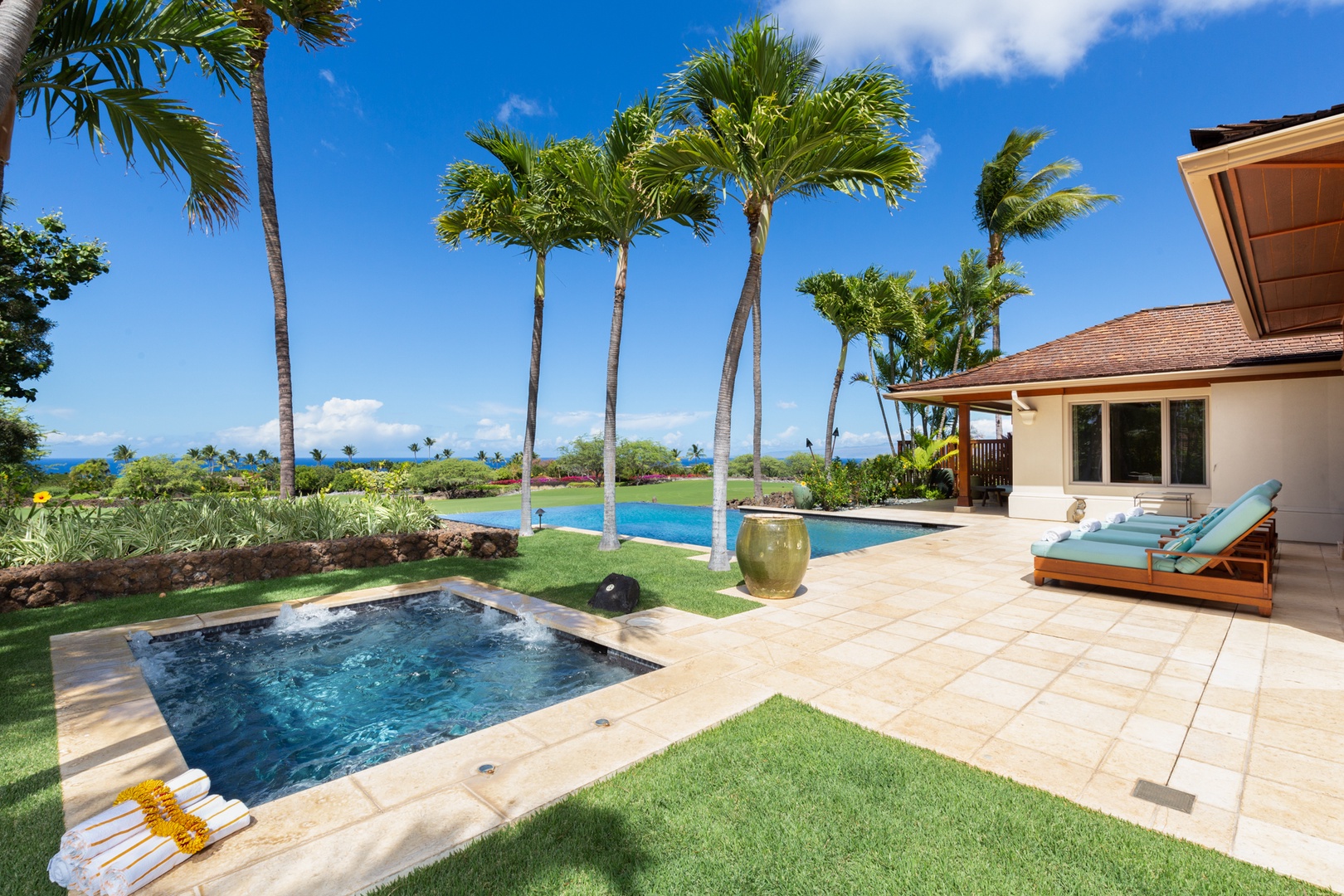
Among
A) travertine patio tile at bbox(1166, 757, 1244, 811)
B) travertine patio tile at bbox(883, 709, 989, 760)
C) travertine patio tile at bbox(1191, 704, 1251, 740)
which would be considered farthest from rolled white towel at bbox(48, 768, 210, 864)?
travertine patio tile at bbox(1191, 704, 1251, 740)

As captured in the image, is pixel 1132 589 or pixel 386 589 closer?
pixel 1132 589

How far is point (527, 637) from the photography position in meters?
5.69

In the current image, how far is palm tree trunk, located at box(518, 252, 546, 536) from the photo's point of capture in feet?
38.4

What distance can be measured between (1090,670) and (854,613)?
2058mm

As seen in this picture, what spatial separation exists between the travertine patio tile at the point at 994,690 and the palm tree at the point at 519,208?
889 centimetres

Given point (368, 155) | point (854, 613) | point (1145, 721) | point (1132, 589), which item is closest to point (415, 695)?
point (854, 613)

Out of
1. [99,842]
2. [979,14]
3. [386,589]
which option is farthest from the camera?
[979,14]

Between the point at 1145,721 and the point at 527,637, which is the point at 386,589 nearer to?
the point at 527,637

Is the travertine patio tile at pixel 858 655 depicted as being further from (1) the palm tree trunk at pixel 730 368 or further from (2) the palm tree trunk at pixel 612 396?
(2) the palm tree trunk at pixel 612 396

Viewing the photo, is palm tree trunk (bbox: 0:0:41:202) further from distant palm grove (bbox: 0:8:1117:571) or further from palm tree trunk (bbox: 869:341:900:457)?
palm tree trunk (bbox: 869:341:900:457)

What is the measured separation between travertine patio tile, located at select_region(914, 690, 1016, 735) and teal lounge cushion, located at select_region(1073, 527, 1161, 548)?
179 inches

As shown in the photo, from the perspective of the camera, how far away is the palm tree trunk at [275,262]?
391 inches

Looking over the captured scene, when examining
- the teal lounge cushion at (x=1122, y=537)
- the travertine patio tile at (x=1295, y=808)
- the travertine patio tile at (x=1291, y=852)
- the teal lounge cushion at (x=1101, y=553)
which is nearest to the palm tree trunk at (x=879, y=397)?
Answer: the teal lounge cushion at (x=1122, y=537)

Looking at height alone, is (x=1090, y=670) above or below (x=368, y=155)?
below
